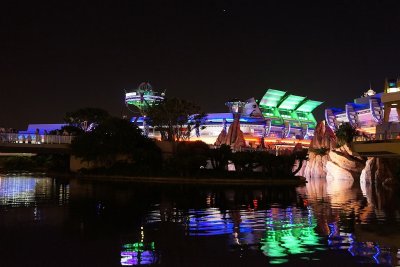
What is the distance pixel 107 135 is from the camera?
1991 inches

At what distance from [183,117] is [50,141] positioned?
1886 centimetres

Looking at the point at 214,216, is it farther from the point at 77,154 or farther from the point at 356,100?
the point at 356,100

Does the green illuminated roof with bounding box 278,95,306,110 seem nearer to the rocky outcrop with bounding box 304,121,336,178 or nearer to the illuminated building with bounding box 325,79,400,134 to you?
the illuminated building with bounding box 325,79,400,134

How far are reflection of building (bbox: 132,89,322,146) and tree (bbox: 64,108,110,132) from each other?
27.5 metres

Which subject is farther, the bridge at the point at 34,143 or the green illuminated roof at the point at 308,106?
the green illuminated roof at the point at 308,106

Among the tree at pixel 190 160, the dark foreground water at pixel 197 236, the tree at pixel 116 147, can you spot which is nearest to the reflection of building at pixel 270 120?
the tree at pixel 116 147

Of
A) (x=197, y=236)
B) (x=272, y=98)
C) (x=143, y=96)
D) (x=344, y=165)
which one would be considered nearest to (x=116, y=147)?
(x=344, y=165)

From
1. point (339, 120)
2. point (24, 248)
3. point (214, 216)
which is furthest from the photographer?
point (339, 120)

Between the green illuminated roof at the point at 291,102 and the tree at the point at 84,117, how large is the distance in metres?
59.3

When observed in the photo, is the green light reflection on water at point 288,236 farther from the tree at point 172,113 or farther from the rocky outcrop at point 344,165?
the tree at point 172,113

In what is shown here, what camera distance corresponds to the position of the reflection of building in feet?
354

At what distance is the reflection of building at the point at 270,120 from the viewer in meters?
108

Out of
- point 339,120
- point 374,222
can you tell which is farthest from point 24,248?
point 339,120

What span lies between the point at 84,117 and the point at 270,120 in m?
53.3
